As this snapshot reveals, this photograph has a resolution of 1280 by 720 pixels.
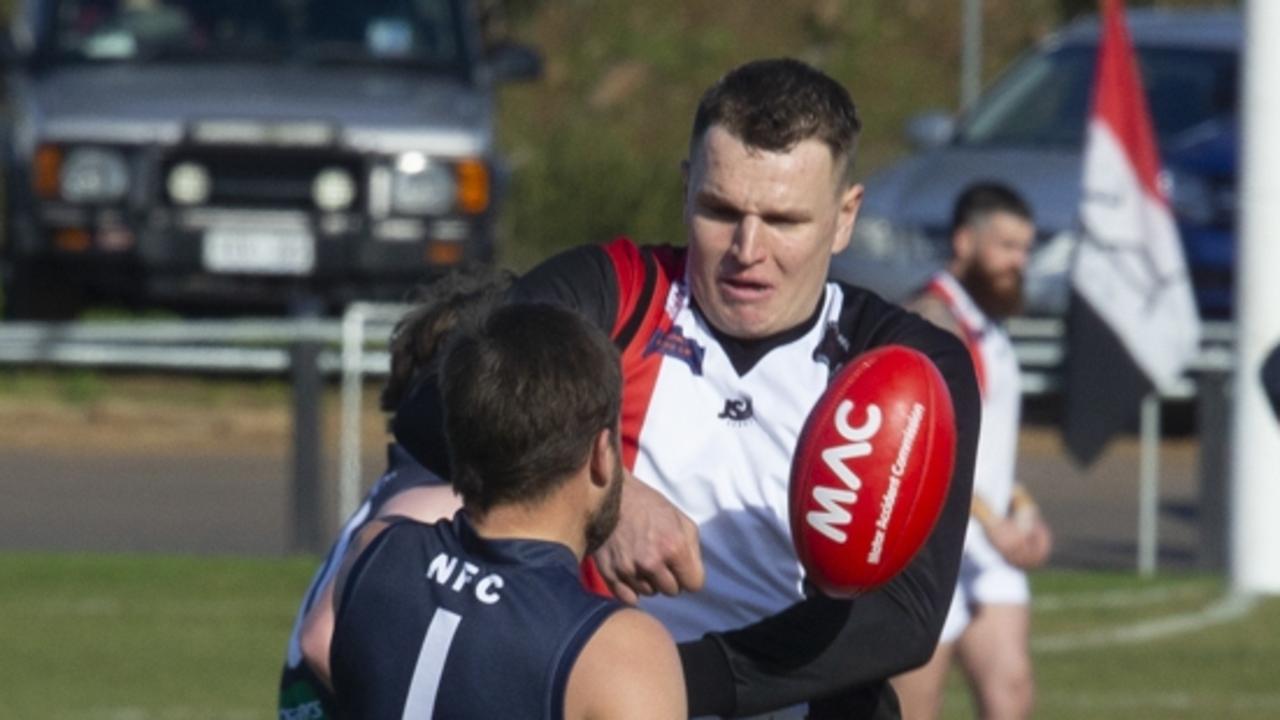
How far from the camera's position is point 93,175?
15562mm

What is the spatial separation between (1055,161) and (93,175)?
5.27 m

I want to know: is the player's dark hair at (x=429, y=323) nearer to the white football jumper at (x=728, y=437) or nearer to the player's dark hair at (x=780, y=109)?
the white football jumper at (x=728, y=437)

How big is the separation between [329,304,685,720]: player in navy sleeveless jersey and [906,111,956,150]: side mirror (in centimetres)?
Answer: 1283

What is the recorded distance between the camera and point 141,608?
11.5m

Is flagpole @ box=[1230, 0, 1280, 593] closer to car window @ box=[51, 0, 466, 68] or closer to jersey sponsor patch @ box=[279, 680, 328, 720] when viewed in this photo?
car window @ box=[51, 0, 466, 68]

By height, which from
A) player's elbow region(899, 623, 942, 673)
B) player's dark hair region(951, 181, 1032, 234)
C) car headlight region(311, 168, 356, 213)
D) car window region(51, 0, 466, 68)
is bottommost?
player's elbow region(899, 623, 942, 673)

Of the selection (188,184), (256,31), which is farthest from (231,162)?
(256,31)

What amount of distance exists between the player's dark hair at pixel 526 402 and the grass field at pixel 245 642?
5.61 m

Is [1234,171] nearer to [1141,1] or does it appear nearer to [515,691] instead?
[515,691]

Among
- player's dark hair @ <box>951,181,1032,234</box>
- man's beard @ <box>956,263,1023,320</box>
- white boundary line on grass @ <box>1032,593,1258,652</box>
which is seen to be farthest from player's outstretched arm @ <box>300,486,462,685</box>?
Answer: white boundary line on grass @ <box>1032,593,1258,652</box>

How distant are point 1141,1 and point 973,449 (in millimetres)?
28791

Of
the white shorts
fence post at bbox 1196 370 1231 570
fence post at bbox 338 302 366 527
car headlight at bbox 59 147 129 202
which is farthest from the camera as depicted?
car headlight at bbox 59 147 129 202

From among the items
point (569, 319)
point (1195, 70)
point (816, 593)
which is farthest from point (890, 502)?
point (1195, 70)

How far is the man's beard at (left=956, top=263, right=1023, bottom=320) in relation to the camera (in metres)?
8.90
